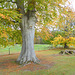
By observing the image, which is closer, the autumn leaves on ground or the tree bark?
the autumn leaves on ground

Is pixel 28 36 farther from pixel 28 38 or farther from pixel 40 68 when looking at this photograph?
pixel 40 68

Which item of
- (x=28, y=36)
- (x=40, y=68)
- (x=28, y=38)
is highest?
(x=28, y=36)

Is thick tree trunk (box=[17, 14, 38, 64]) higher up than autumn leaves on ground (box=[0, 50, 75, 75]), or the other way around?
thick tree trunk (box=[17, 14, 38, 64])

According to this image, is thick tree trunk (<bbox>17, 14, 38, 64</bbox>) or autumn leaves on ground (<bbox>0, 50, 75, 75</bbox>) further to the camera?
thick tree trunk (<bbox>17, 14, 38, 64</bbox>)

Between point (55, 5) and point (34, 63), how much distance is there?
609 cm

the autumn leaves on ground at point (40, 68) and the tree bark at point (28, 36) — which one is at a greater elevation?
the tree bark at point (28, 36)

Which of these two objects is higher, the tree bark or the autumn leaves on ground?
the tree bark

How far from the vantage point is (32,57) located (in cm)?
1073

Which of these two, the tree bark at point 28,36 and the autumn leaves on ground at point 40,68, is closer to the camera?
the autumn leaves on ground at point 40,68

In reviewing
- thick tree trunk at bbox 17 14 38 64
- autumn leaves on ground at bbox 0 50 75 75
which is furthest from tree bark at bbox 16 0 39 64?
autumn leaves on ground at bbox 0 50 75 75

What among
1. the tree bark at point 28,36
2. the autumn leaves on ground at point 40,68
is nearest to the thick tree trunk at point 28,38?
the tree bark at point 28,36

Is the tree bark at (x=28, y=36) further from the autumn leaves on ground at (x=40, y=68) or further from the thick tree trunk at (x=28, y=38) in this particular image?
the autumn leaves on ground at (x=40, y=68)

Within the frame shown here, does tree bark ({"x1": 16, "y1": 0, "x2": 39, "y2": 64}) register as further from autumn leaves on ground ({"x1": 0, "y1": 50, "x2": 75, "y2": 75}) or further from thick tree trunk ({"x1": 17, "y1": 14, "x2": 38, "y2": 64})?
autumn leaves on ground ({"x1": 0, "y1": 50, "x2": 75, "y2": 75})

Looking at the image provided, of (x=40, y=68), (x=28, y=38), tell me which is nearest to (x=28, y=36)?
(x=28, y=38)
